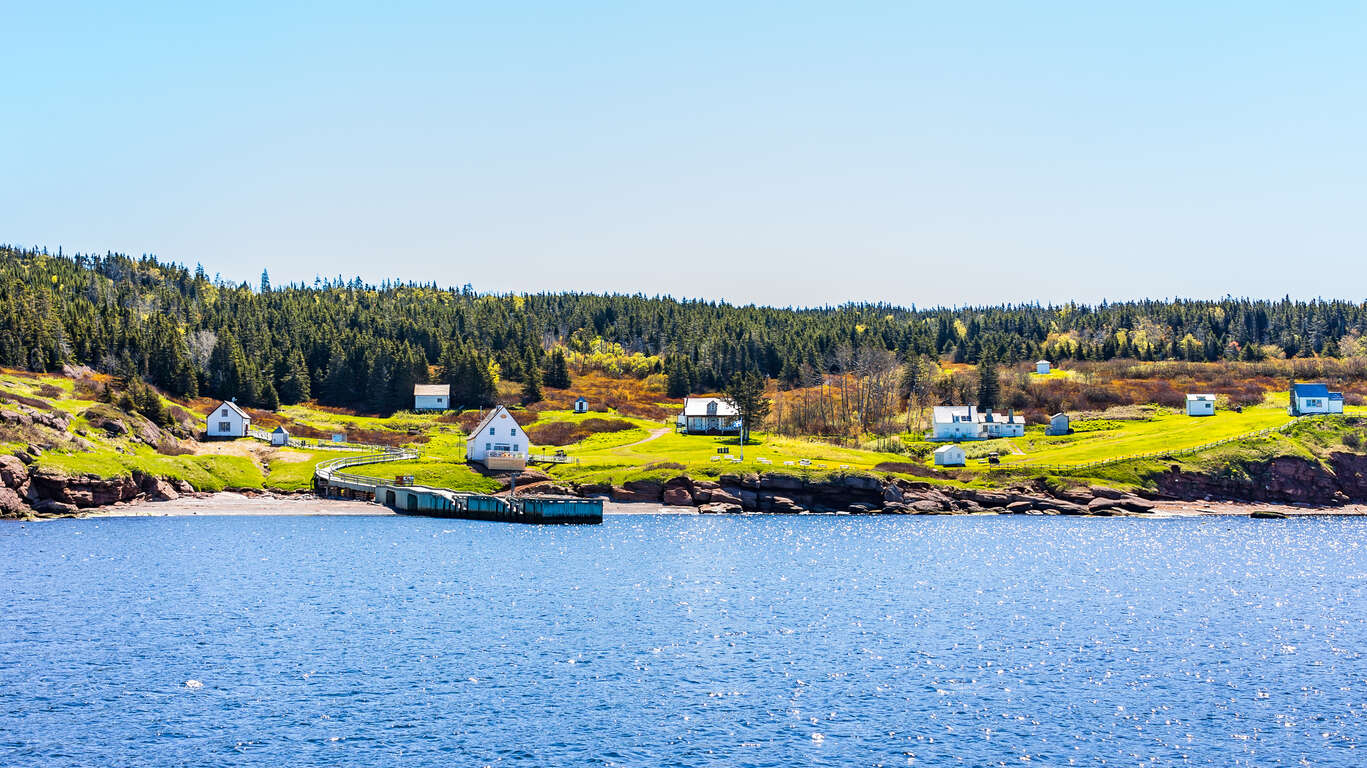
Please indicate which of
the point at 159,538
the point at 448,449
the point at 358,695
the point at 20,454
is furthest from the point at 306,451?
the point at 358,695

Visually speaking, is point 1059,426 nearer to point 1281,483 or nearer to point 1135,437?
point 1135,437

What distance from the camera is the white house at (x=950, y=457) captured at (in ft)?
439

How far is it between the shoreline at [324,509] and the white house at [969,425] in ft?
117

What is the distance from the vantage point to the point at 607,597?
63.2 metres

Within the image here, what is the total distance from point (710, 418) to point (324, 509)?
66.1 m

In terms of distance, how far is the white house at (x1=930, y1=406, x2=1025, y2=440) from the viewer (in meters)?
154

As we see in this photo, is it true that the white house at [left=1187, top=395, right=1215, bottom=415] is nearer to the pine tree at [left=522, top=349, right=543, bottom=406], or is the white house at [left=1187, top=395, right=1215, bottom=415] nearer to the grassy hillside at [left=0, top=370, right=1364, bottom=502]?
the grassy hillside at [left=0, top=370, right=1364, bottom=502]

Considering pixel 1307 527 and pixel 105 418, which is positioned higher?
pixel 105 418

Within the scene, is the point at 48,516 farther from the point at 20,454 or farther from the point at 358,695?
the point at 358,695

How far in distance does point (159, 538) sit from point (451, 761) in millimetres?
61632

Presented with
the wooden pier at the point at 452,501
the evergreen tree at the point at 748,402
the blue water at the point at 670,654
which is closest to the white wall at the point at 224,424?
the wooden pier at the point at 452,501

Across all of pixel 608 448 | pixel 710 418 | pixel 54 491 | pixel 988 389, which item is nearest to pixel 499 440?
pixel 608 448

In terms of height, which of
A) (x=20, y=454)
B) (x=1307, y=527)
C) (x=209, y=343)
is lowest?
(x=1307, y=527)

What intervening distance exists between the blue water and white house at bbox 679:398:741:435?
73.5 m
